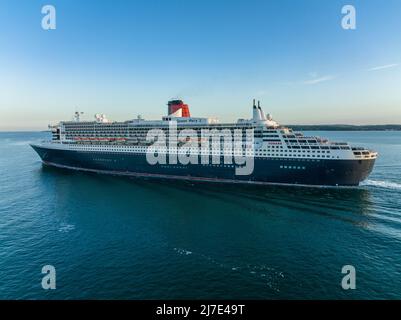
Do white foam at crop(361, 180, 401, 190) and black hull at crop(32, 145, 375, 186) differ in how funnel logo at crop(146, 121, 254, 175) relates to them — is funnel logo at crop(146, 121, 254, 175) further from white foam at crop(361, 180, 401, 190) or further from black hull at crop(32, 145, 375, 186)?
white foam at crop(361, 180, 401, 190)

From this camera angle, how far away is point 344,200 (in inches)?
1571

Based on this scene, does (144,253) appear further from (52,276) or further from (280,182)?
(280,182)

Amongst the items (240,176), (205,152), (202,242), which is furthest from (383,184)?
(202,242)

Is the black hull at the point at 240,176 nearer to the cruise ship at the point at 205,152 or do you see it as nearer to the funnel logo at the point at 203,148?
the cruise ship at the point at 205,152

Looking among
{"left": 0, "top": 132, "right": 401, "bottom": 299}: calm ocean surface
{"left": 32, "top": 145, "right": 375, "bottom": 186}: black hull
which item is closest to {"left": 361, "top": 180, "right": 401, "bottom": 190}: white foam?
{"left": 0, "top": 132, "right": 401, "bottom": 299}: calm ocean surface

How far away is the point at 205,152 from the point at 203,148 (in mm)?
1014

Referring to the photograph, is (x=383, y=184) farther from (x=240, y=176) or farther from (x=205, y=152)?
(x=205, y=152)

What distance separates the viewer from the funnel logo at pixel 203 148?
51.4 metres

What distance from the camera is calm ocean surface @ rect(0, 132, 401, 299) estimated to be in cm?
2048

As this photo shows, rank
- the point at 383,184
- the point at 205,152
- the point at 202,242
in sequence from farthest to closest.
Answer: the point at 205,152 → the point at 383,184 → the point at 202,242

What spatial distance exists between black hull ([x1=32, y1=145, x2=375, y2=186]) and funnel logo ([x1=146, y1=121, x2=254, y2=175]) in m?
1.10

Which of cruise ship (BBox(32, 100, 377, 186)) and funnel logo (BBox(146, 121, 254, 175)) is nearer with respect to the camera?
cruise ship (BBox(32, 100, 377, 186))

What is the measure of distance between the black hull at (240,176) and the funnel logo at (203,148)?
1103mm

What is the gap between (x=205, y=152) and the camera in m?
53.4
